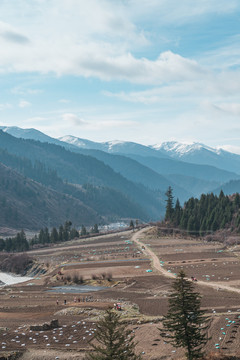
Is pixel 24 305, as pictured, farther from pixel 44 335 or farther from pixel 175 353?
pixel 175 353

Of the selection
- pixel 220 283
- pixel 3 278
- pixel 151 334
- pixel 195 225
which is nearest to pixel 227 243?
pixel 195 225

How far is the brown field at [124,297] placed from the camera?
4897 centimetres

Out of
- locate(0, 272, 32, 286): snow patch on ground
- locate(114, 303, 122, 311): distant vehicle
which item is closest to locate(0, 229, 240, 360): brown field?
locate(114, 303, 122, 311): distant vehicle

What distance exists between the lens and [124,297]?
75.2 metres

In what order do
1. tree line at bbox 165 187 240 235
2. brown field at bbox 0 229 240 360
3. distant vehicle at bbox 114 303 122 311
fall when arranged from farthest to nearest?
tree line at bbox 165 187 240 235
distant vehicle at bbox 114 303 122 311
brown field at bbox 0 229 240 360

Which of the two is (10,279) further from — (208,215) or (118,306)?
(208,215)

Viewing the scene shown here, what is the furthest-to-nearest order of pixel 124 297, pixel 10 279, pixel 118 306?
1. pixel 10 279
2. pixel 124 297
3. pixel 118 306

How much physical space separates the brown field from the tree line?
11435 mm

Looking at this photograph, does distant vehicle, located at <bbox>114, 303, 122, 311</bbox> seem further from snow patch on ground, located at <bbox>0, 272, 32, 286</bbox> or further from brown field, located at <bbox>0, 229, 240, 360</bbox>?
snow patch on ground, located at <bbox>0, 272, 32, 286</bbox>

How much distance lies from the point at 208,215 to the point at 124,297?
98.1m

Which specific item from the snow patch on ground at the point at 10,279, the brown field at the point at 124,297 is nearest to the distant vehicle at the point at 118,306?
the brown field at the point at 124,297

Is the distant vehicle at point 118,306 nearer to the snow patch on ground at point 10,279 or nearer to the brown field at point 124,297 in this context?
the brown field at point 124,297

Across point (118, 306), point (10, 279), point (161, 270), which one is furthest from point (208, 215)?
point (118, 306)

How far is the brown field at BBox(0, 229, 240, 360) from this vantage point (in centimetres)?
4897
